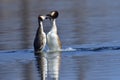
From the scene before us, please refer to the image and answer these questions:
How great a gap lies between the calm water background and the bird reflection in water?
4.3 inches

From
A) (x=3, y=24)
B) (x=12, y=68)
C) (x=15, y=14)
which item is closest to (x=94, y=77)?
(x=12, y=68)

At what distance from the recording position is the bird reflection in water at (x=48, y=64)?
514 inches

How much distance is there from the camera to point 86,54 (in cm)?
1552

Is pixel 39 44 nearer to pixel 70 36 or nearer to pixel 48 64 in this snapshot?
pixel 48 64

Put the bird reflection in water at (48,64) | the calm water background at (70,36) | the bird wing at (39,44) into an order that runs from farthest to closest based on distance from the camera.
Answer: the bird wing at (39,44) < the calm water background at (70,36) < the bird reflection in water at (48,64)

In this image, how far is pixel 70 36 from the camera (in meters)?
18.6

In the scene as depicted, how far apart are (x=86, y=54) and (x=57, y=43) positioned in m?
1.07

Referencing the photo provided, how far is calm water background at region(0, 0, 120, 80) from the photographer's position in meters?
13.5

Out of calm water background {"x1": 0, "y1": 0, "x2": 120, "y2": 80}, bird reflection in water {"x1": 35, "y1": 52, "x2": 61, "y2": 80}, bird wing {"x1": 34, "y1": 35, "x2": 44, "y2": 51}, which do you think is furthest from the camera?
bird wing {"x1": 34, "y1": 35, "x2": 44, "y2": 51}

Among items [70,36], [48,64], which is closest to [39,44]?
[48,64]

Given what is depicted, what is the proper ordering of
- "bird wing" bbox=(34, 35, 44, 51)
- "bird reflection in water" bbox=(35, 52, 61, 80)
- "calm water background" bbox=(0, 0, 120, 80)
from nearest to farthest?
"bird reflection in water" bbox=(35, 52, 61, 80) → "calm water background" bbox=(0, 0, 120, 80) → "bird wing" bbox=(34, 35, 44, 51)

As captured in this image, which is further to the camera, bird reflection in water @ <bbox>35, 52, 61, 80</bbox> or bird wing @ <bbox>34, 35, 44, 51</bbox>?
bird wing @ <bbox>34, 35, 44, 51</bbox>

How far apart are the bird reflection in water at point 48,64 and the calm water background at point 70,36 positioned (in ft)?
0.36

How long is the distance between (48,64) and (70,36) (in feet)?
14.2
